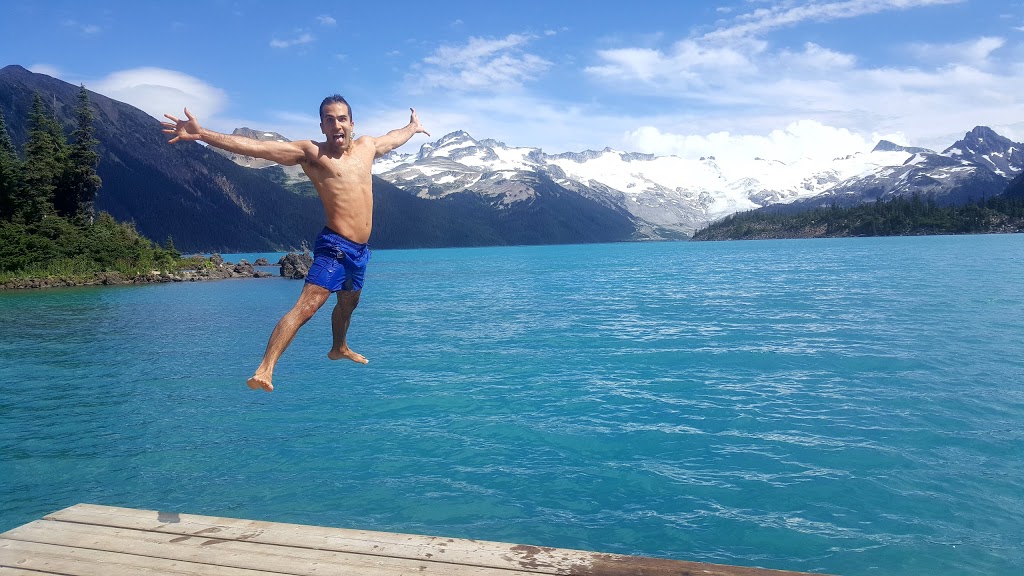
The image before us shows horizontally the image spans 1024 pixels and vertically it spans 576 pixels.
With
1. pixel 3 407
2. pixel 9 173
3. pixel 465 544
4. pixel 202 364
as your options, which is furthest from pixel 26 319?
pixel 465 544

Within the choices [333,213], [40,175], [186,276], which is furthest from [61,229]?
[333,213]

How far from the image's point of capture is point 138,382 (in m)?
23.7

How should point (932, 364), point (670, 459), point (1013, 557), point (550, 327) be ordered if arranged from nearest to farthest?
point (1013, 557) < point (670, 459) < point (932, 364) < point (550, 327)

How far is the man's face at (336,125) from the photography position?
6.75 m

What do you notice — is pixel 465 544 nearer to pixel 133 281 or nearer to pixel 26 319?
pixel 26 319

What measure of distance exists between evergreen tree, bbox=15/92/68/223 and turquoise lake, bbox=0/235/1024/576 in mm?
48707

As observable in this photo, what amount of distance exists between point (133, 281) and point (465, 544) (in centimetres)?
8397

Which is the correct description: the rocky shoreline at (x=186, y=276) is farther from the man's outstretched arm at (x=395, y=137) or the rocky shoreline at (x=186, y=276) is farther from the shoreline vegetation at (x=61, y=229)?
the man's outstretched arm at (x=395, y=137)

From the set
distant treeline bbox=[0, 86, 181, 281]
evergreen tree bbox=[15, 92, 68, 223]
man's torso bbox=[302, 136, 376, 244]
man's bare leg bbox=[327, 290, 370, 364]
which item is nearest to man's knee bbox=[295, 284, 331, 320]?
man's bare leg bbox=[327, 290, 370, 364]

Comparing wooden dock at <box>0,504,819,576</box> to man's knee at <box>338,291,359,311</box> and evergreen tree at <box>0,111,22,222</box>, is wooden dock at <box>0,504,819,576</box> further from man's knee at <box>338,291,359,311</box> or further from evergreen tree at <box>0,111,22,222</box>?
evergreen tree at <box>0,111,22,222</box>

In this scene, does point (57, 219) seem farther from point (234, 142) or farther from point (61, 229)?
point (234, 142)

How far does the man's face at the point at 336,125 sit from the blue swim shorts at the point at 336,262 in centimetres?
88

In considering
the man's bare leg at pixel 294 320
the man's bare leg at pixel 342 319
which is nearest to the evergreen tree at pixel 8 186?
the man's bare leg at pixel 342 319

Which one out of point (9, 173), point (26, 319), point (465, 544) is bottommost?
point (26, 319)
